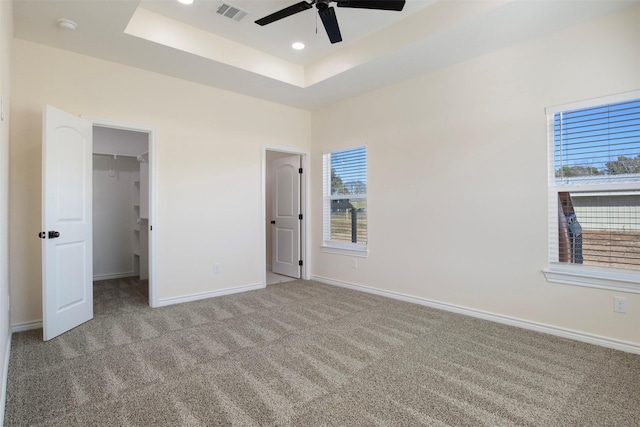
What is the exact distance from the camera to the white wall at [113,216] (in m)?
5.30

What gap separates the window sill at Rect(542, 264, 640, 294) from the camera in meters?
2.61

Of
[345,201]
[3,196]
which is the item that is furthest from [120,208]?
[345,201]

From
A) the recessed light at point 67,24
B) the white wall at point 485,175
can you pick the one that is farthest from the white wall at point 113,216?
the white wall at point 485,175

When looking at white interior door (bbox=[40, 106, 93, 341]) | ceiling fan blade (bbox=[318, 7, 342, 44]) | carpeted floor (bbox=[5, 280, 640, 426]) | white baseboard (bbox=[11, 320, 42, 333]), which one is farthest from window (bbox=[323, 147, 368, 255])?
white baseboard (bbox=[11, 320, 42, 333])

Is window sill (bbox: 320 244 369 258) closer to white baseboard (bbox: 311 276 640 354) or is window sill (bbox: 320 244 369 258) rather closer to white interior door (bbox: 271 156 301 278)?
white baseboard (bbox: 311 276 640 354)

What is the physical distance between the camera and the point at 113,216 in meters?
5.43

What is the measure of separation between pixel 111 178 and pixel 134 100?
2.29m

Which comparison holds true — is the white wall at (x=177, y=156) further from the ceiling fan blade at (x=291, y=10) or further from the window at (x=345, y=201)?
the ceiling fan blade at (x=291, y=10)

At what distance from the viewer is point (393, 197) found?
4.19 m

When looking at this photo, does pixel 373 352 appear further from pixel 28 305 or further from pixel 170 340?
pixel 28 305

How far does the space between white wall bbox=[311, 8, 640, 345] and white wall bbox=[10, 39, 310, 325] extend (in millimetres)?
1566

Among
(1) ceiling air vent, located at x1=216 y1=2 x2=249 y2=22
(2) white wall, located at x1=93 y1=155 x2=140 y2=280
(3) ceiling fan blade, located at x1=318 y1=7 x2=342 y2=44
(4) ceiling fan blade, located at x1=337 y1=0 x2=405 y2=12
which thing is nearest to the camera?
(4) ceiling fan blade, located at x1=337 y1=0 x2=405 y2=12

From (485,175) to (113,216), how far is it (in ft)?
17.9

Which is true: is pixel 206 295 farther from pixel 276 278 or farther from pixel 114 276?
pixel 114 276
